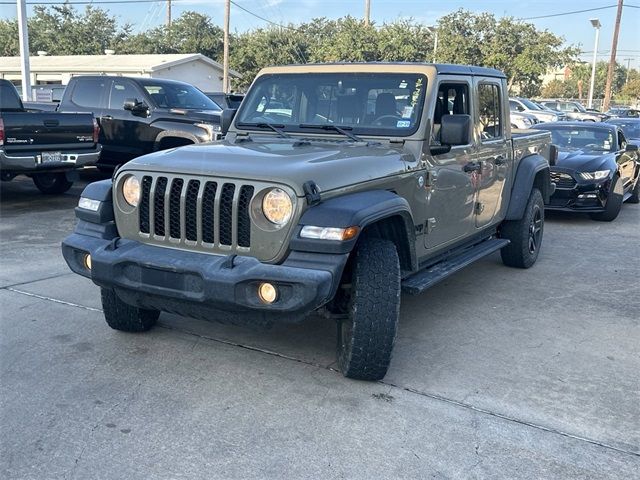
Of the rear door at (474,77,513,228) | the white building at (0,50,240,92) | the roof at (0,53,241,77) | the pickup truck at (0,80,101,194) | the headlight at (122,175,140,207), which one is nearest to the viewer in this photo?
Result: the headlight at (122,175,140,207)

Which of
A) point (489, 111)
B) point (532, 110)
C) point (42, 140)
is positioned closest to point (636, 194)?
point (489, 111)

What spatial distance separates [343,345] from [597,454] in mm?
1480

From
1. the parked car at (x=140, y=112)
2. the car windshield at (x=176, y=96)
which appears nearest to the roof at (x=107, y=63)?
the parked car at (x=140, y=112)

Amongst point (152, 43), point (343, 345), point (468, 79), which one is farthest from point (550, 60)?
point (343, 345)

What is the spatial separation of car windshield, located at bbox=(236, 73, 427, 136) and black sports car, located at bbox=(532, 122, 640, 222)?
199 inches

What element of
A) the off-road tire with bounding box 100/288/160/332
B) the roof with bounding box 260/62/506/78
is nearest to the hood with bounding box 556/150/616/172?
the roof with bounding box 260/62/506/78

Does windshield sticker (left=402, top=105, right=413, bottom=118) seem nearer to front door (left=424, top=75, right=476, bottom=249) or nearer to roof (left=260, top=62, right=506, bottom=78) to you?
front door (left=424, top=75, right=476, bottom=249)

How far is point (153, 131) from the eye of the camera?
35.4ft

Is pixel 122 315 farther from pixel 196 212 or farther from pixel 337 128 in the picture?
pixel 337 128

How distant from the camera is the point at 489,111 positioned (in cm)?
602

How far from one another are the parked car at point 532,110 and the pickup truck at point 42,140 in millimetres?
18872

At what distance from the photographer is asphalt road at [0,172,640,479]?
317 cm

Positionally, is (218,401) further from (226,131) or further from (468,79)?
(468,79)

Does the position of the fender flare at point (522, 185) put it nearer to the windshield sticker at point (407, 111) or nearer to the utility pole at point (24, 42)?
the windshield sticker at point (407, 111)
